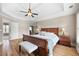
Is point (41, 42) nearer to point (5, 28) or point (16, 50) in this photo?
point (16, 50)

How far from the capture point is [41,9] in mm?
1872

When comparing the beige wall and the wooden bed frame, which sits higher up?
the beige wall

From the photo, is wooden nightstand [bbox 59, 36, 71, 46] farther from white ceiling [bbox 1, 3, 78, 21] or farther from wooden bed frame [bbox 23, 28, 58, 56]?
white ceiling [bbox 1, 3, 78, 21]

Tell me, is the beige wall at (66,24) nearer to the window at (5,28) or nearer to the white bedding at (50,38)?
the white bedding at (50,38)

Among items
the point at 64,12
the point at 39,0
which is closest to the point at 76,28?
the point at 64,12

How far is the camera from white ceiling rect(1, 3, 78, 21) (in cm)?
183

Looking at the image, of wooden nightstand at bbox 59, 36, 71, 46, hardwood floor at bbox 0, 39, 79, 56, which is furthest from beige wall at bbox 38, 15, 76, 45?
hardwood floor at bbox 0, 39, 79, 56

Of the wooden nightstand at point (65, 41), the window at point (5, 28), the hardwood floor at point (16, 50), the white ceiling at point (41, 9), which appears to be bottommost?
the hardwood floor at point (16, 50)

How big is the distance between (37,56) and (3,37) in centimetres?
73

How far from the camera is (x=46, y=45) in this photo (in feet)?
5.98

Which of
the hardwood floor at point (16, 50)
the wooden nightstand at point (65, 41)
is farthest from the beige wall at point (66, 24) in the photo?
the hardwood floor at point (16, 50)

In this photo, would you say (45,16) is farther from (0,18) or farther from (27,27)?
(0,18)

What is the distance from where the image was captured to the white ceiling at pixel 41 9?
5.99ft

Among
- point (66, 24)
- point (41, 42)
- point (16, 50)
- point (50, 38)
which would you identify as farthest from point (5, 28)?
point (66, 24)
